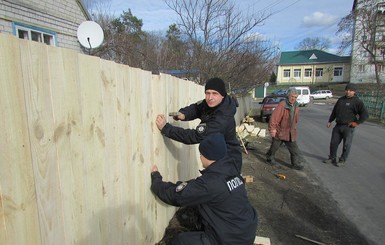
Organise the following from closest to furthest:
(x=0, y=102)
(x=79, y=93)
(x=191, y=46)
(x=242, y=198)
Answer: (x=0, y=102) < (x=79, y=93) < (x=242, y=198) < (x=191, y=46)

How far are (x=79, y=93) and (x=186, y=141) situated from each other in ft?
4.66

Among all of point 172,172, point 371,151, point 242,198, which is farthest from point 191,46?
point 242,198

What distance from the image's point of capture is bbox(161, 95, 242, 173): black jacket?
9.42 ft

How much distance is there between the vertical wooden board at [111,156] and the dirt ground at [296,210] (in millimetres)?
2295

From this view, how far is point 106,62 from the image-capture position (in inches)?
78.4

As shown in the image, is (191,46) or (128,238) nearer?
(128,238)

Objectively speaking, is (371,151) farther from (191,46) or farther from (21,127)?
(21,127)

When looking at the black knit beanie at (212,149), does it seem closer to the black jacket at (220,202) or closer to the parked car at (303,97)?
the black jacket at (220,202)

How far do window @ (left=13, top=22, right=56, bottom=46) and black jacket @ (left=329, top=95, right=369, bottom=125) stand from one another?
29.1 feet

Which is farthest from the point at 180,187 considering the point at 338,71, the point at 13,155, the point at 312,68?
the point at 312,68

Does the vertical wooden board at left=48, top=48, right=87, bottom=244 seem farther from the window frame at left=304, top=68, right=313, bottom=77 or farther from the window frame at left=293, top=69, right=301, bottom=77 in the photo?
the window frame at left=293, top=69, right=301, bottom=77

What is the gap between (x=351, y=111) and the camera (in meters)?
6.78

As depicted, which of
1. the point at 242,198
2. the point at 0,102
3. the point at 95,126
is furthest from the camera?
the point at 242,198

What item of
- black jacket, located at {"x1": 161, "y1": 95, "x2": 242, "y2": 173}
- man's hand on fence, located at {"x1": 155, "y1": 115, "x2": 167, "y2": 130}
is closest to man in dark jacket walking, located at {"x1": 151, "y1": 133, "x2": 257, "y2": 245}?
black jacket, located at {"x1": 161, "y1": 95, "x2": 242, "y2": 173}
